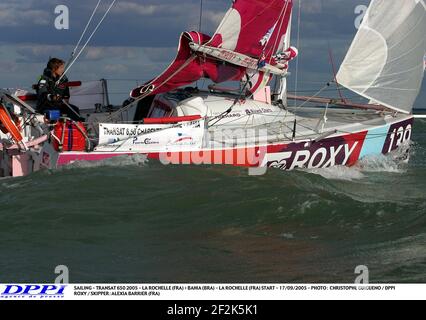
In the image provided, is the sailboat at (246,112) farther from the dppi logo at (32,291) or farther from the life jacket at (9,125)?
the dppi logo at (32,291)

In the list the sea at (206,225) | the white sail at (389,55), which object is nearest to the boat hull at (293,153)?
the sea at (206,225)

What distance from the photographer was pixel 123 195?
9.76m

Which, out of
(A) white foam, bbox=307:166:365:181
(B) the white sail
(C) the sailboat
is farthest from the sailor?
(B) the white sail

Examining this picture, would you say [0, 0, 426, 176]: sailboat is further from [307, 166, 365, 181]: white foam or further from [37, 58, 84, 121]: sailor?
[37, 58, 84, 121]: sailor

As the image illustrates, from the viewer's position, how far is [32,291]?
5.52m

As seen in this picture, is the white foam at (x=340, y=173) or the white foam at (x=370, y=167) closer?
the white foam at (x=340, y=173)

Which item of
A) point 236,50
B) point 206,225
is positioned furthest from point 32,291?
point 236,50

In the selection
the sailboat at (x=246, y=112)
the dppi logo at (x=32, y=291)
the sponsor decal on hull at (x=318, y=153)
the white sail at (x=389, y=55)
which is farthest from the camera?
the white sail at (x=389, y=55)

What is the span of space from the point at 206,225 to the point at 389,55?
5.41 meters

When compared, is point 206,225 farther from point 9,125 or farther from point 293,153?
point 9,125

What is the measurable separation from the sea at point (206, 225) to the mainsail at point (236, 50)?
6.21 ft

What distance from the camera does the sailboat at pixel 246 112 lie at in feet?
34.6

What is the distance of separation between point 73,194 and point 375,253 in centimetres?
403
